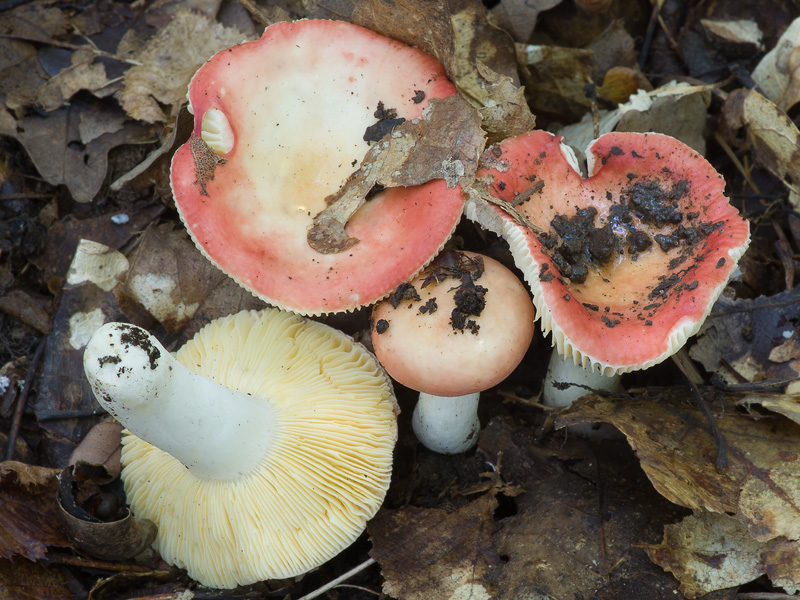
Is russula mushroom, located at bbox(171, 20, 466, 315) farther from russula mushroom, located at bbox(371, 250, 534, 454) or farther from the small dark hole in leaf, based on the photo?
the small dark hole in leaf

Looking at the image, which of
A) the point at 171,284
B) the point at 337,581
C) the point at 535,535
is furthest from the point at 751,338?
the point at 171,284

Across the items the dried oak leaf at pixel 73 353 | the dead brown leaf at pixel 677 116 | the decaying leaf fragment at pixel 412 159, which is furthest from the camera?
the dead brown leaf at pixel 677 116

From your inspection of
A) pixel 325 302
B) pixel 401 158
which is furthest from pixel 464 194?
pixel 325 302

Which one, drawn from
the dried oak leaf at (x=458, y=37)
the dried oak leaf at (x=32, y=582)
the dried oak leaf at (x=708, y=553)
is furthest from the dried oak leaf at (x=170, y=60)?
the dried oak leaf at (x=708, y=553)

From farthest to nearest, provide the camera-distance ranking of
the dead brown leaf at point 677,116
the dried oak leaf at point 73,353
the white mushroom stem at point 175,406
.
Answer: the dead brown leaf at point 677,116
the dried oak leaf at point 73,353
the white mushroom stem at point 175,406

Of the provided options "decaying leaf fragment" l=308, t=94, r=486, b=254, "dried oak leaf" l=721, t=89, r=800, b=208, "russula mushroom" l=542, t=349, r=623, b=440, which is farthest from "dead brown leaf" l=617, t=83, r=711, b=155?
"russula mushroom" l=542, t=349, r=623, b=440

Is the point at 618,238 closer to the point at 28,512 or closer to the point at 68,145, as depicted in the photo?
the point at 28,512

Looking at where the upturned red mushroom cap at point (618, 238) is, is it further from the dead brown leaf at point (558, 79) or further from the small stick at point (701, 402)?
the dead brown leaf at point (558, 79)
